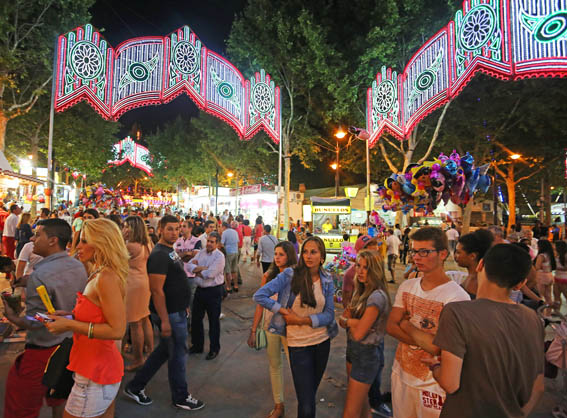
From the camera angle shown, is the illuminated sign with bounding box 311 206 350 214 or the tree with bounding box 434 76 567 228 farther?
the illuminated sign with bounding box 311 206 350 214

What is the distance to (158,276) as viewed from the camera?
11.4 ft

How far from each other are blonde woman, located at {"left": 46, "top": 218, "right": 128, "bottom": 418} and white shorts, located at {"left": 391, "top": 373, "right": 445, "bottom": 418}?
1910mm

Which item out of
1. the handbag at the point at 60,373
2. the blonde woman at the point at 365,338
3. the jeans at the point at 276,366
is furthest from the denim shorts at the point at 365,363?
the handbag at the point at 60,373

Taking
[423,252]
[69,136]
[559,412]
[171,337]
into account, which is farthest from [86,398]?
[69,136]

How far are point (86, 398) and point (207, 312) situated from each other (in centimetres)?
298

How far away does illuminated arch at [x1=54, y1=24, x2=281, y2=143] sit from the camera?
11594 mm

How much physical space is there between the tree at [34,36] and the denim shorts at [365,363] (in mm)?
15863

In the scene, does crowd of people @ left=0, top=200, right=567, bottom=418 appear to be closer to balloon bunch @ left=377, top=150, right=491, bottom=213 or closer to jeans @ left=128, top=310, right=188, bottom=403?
jeans @ left=128, top=310, right=188, bottom=403

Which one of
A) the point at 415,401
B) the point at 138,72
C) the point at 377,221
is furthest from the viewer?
the point at 138,72

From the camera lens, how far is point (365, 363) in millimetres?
2826

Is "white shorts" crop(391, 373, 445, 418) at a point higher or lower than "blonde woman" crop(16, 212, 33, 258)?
lower

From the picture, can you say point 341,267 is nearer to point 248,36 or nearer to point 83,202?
point 83,202

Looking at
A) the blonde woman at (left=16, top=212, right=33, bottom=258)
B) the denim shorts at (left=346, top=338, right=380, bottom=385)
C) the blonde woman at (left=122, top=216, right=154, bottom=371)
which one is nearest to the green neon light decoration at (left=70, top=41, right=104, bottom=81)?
the blonde woman at (left=16, top=212, right=33, bottom=258)

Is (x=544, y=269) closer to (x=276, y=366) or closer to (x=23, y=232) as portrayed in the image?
(x=276, y=366)
